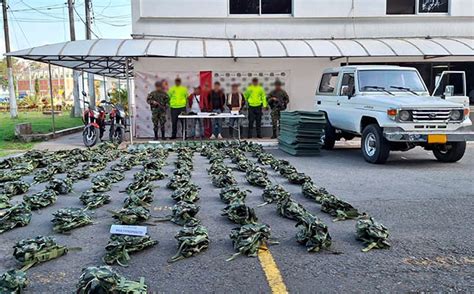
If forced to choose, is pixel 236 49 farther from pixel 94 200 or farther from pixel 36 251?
pixel 36 251

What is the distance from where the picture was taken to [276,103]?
1494 cm

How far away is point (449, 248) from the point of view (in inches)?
179

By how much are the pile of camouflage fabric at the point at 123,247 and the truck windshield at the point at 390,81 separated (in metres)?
7.67

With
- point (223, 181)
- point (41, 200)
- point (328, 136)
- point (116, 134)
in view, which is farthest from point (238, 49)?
point (41, 200)

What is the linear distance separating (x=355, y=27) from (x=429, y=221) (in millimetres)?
11695

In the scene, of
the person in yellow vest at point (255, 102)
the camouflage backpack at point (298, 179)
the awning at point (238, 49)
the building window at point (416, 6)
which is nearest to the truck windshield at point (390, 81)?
the awning at point (238, 49)

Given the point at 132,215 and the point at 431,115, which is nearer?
the point at 132,215

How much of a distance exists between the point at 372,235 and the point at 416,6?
1405 cm

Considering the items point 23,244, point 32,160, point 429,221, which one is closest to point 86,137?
point 32,160

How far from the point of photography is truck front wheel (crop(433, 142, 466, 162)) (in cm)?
997

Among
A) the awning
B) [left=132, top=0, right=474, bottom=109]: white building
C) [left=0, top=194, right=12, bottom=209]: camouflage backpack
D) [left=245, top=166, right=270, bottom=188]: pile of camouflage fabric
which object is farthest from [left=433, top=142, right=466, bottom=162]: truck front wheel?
[left=0, top=194, right=12, bottom=209]: camouflage backpack

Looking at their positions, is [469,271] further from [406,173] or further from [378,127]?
[378,127]

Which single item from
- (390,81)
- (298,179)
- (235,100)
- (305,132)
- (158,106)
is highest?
(390,81)

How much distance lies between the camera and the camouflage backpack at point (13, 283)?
3.42m
